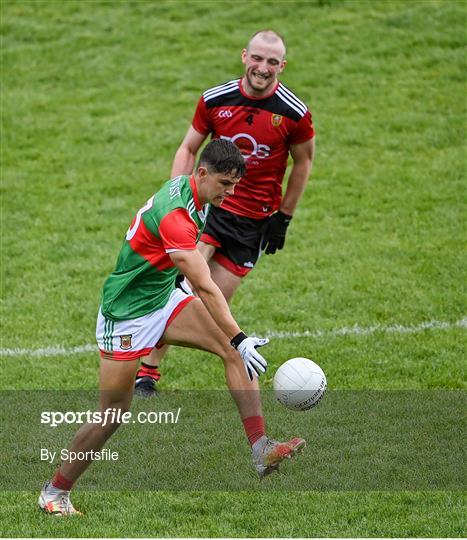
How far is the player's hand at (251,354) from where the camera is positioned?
20.9 ft

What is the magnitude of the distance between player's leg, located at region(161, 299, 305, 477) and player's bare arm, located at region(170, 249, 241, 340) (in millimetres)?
490

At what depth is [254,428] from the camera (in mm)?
6953

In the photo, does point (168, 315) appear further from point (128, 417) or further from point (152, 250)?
point (128, 417)

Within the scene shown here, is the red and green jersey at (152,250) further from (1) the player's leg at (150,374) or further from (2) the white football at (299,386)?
(1) the player's leg at (150,374)

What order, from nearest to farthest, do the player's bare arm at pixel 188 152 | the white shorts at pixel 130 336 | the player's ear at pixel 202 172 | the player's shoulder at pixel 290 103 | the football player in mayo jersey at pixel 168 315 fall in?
the football player in mayo jersey at pixel 168 315 → the player's ear at pixel 202 172 → the white shorts at pixel 130 336 → the player's shoulder at pixel 290 103 → the player's bare arm at pixel 188 152

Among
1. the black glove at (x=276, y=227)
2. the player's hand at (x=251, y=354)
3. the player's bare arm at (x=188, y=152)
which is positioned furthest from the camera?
the black glove at (x=276, y=227)

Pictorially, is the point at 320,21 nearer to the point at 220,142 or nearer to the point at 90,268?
the point at 90,268

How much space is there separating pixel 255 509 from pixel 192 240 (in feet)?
5.67

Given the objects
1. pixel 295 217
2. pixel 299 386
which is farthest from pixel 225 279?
pixel 295 217

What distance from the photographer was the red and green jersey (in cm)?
654

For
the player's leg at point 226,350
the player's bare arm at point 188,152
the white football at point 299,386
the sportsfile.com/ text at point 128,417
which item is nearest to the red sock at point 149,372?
the sportsfile.com/ text at point 128,417

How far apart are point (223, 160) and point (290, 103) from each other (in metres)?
2.35

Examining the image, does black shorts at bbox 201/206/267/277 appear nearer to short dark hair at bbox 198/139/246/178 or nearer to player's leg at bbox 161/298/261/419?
player's leg at bbox 161/298/261/419

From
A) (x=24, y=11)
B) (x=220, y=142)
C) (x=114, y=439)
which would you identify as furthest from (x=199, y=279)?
(x=24, y=11)
